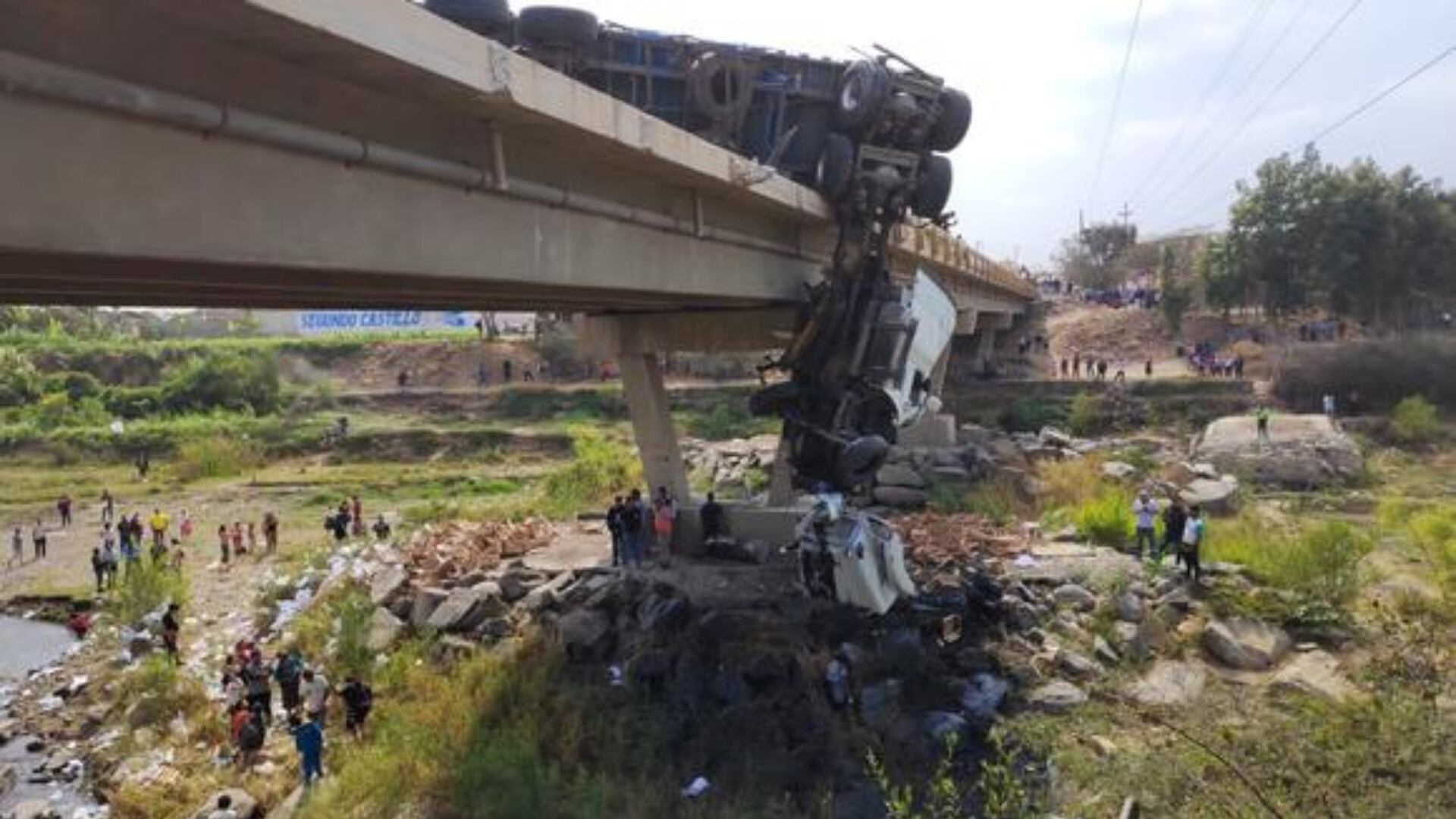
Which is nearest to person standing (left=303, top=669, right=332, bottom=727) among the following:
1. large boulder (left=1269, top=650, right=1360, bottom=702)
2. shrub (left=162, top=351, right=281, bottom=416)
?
large boulder (left=1269, top=650, right=1360, bottom=702)

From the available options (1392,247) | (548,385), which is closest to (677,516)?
(548,385)

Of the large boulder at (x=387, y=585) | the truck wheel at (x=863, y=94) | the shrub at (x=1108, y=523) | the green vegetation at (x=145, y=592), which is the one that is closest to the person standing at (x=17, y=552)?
the green vegetation at (x=145, y=592)

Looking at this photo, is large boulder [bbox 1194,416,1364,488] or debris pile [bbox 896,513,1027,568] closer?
debris pile [bbox 896,513,1027,568]

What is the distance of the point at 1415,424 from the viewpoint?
3378 cm

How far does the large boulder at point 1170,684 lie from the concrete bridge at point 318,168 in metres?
7.29

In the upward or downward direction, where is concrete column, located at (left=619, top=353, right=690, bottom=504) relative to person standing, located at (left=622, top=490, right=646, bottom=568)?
upward

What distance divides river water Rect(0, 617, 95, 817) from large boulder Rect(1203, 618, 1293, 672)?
14175 mm

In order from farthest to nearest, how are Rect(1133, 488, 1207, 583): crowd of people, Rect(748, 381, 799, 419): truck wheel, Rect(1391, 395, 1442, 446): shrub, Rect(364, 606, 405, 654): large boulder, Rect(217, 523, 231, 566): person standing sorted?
Rect(1391, 395, 1442, 446): shrub → Rect(217, 523, 231, 566): person standing → Rect(748, 381, 799, 419): truck wheel → Rect(364, 606, 405, 654): large boulder → Rect(1133, 488, 1207, 583): crowd of people

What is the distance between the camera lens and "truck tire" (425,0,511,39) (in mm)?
10664

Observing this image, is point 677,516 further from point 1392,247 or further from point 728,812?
point 1392,247

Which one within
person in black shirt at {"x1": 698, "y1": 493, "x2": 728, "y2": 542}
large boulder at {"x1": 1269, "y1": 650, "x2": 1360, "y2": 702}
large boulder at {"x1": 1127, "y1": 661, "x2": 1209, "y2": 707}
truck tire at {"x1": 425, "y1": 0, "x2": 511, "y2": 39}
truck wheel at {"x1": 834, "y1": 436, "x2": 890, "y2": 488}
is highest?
truck tire at {"x1": 425, "y1": 0, "x2": 511, "y2": 39}

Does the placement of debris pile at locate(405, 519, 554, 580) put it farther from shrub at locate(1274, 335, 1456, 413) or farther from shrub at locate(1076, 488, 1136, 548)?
shrub at locate(1274, 335, 1456, 413)

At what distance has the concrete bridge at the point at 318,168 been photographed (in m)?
5.63

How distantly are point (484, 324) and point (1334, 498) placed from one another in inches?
1755
